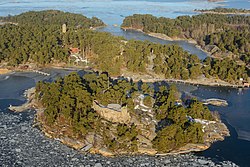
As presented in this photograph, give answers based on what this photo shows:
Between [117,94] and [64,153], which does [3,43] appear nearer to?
[117,94]

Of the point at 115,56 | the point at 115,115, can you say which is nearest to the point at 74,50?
the point at 115,56

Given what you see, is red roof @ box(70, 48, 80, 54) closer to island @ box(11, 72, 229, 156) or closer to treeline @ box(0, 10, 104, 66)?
treeline @ box(0, 10, 104, 66)

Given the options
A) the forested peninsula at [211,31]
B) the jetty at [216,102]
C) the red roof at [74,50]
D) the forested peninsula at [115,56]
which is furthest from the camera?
the forested peninsula at [211,31]

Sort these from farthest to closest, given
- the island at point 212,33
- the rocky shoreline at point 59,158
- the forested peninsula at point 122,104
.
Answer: the island at point 212,33 → the forested peninsula at point 122,104 → the rocky shoreline at point 59,158

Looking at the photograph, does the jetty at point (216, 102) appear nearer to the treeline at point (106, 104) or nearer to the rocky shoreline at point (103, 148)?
the treeline at point (106, 104)

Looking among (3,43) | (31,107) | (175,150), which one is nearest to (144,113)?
(175,150)

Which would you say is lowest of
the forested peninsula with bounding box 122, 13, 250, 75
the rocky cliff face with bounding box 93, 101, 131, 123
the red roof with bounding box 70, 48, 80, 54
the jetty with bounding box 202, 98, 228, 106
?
the jetty with bounding box 202, 98, 228, 106

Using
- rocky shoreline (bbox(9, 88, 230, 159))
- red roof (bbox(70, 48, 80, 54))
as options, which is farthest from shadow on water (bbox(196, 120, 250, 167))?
red roof (bbox(70, 48, 80, 54))

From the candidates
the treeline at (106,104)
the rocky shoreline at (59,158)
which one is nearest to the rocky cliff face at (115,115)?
the treeline at (106,104)
